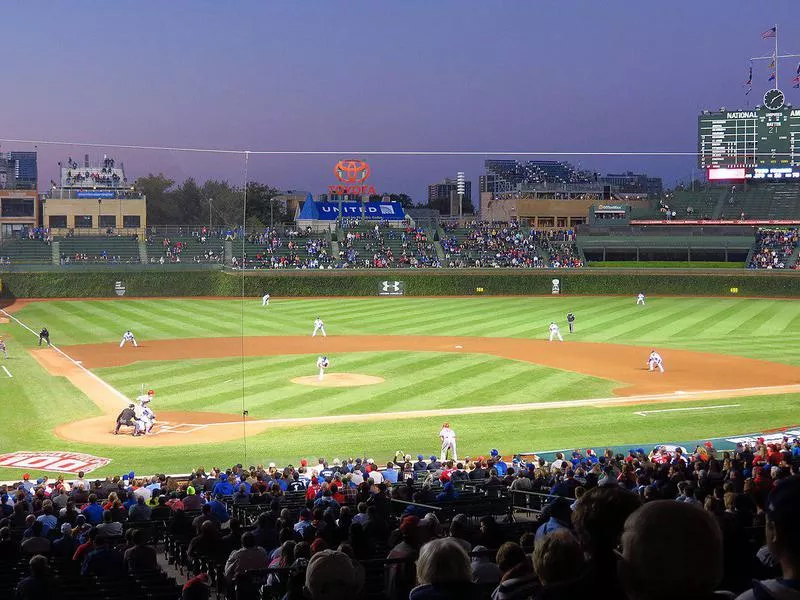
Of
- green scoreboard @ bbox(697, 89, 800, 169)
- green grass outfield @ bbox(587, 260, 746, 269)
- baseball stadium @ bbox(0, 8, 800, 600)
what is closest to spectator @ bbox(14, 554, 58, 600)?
baseball stadium @ bbox(0, 8, 800, 600)

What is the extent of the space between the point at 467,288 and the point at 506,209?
160ft

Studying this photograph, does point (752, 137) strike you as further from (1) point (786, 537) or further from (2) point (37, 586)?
(1) point (786, 537)

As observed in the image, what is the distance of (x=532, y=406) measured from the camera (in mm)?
28875

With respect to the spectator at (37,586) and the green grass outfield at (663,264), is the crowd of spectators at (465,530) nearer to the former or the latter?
the spectator at (37,586)

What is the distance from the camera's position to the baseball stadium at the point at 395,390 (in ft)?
21.9

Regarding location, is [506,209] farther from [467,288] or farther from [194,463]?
[194,463]

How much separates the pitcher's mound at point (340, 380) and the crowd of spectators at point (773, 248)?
44706 millimetres

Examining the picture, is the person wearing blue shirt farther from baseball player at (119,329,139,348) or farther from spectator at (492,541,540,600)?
baseball player at (119,329,139,348)

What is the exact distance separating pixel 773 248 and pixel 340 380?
49.5 m

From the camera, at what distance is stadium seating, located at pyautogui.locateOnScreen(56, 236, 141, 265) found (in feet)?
188

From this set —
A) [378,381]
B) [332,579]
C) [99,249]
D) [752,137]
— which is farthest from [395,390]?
[752,137]

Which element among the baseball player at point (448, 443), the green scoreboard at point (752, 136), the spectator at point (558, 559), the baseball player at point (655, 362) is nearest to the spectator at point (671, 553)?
the spectator at point (558, 559)

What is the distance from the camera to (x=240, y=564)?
8406 millimetres

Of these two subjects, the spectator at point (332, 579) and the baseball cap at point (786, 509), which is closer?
the baseball cap at point (786, 509)
